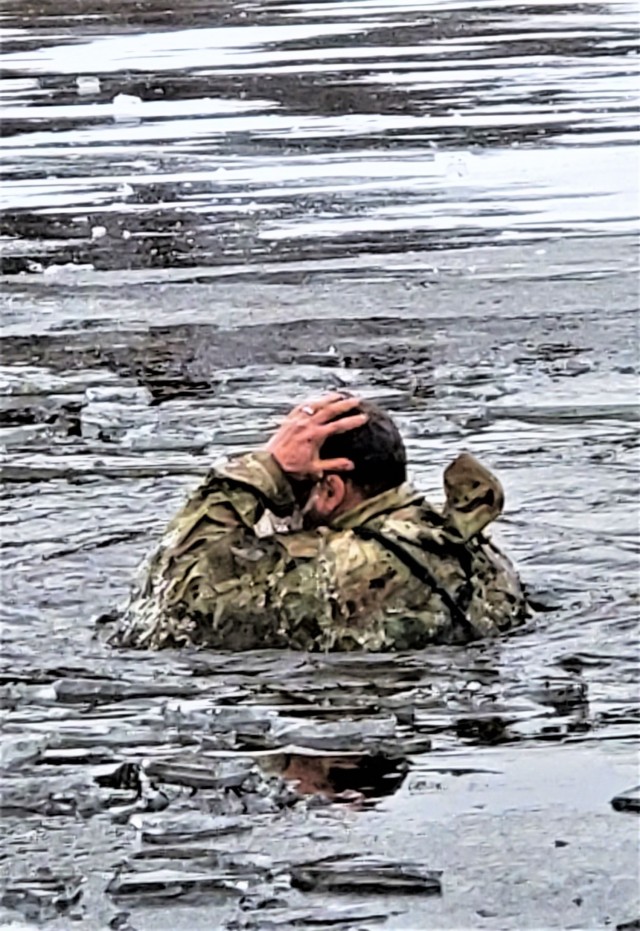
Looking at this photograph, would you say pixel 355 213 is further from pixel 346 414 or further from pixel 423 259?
pixel 346 414

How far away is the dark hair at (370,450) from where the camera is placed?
735 centimetres

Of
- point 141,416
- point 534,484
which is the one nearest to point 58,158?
point 141,416

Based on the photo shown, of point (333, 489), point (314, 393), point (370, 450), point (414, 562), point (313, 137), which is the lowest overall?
point (313, 137)

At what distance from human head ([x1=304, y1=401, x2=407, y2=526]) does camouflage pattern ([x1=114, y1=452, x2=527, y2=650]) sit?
37 mm

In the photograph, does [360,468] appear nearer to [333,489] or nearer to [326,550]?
[333,489]

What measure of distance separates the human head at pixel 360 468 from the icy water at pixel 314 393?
43cm

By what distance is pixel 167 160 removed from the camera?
17094mm

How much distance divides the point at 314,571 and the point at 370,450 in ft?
1.20

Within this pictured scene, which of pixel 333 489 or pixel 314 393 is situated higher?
pixel 333 489

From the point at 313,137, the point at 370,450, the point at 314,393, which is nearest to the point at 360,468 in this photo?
the point at 370,450

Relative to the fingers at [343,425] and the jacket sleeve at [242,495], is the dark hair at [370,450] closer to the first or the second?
the fingers at [343,425]

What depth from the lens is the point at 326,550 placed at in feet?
24.0

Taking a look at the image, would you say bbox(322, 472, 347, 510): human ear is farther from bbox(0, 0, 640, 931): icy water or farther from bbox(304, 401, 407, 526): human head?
bbox(0, 0, 640, 931): icy water

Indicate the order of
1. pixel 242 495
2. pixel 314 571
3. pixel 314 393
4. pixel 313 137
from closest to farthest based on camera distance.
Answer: pixel 314 571 → pixel 242 495 → pixel 314 393 → pixel 313 137
